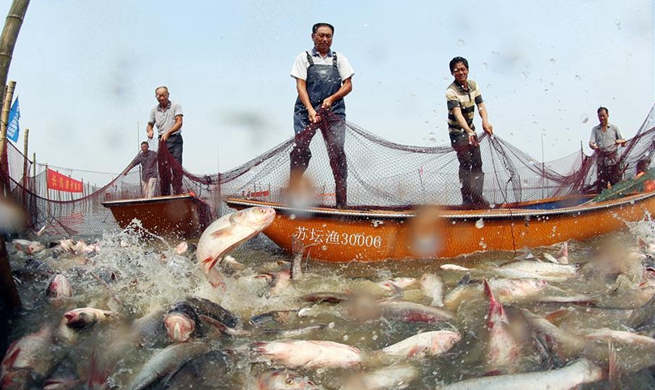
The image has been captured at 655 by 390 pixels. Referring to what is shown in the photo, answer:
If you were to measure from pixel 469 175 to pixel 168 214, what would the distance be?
4.75 meters

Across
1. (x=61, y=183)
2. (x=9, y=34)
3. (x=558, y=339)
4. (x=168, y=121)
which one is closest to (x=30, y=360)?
(x=9, y=34)

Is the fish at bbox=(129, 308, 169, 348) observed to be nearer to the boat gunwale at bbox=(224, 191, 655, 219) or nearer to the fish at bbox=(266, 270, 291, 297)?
the fish at bbox=(266, 270, 291, 297)

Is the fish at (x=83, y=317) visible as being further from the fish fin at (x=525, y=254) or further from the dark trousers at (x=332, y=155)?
the fish fin at (x=525, y=254)

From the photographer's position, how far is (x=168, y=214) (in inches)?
297

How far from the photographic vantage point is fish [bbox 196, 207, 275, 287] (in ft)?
12.8

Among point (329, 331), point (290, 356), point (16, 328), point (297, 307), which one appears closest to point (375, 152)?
point (297, 307)

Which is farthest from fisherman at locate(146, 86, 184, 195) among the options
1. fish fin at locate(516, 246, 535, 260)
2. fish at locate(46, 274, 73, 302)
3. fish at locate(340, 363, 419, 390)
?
fish at locate(340, 363, 419, 390)

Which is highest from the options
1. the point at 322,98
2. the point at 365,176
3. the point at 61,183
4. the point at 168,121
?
the point at 168,121

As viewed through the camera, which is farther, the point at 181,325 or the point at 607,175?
the point at 607,175

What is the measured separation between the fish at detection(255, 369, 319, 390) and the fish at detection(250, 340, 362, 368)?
22cm

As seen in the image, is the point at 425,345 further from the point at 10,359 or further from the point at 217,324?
the point at 10,359

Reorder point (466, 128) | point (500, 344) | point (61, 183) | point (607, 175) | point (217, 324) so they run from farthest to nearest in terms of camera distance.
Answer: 1. point (61, 183)
2. point (607, 175)
3. point (466, 128)
4. point (217, 324)
5. point (500, 344)

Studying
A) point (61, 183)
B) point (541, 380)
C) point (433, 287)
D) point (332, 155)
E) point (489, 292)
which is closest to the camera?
point (541, 380)

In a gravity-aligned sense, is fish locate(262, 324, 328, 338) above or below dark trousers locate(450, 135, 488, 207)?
below
